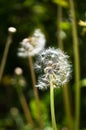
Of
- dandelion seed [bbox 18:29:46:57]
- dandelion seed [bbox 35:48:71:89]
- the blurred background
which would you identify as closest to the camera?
dandelion seed [bbox 35:48:71:89]

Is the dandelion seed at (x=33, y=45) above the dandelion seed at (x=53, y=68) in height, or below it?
above

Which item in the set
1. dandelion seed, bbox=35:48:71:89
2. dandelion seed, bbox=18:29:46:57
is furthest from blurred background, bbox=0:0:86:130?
dandelion seed, bbox=35:48:71:89

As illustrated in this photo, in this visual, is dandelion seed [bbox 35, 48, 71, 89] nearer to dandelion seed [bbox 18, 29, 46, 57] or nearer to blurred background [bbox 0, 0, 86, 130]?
dandelion seed [bbox 18, 29, 46, 57]

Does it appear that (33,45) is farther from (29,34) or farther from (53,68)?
(29,34)

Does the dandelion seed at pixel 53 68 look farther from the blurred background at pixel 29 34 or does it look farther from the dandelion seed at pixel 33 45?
the blurred background at pixel 29 34

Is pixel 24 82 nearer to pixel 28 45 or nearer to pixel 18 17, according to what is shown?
pixel 18 17

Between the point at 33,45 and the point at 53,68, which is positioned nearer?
the point at 53,68

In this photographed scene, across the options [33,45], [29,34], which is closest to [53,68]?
[33,45]

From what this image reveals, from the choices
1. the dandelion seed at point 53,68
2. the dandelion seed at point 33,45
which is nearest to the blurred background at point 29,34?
the dandelion seed at point 33,45
